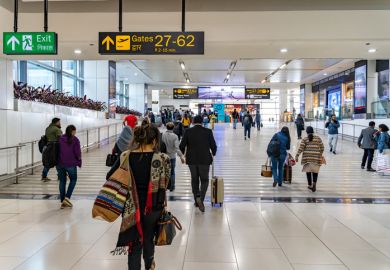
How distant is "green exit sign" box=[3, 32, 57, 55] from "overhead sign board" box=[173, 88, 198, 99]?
28.8 m

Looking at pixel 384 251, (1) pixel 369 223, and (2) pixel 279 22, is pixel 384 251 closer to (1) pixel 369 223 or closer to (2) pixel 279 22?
(1) pixel 369 223

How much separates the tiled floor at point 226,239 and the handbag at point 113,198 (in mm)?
1407

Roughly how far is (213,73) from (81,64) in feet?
30.9

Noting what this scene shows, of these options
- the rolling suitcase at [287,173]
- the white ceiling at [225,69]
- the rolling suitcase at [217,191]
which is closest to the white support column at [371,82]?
the white ceiling at [225,69]

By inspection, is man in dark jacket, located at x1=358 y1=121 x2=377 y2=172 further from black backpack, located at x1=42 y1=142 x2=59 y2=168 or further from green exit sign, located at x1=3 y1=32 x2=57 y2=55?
green exit sign, located at x1=3 y1=32 x2=57 y2=55

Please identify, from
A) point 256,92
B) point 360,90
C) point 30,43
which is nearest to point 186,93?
point 256,92

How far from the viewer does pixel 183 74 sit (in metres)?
29.9

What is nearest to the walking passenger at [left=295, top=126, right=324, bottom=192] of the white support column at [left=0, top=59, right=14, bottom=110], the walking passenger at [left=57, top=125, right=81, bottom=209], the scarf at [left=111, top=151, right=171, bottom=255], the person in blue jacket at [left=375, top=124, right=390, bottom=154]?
the person in blue jacket at [left=375, top=124, right=390, bottom=154]

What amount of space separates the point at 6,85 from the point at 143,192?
925cm

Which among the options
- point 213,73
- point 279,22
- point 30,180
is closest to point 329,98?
point 213,73

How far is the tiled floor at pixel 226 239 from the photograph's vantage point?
4637 millimetres

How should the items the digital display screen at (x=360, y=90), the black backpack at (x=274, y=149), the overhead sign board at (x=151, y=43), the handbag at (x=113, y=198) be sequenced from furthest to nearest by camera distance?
the digital display screen at (x=360, y=90)
the black backpack at (x=274, y=149)
the overhead sign board at (x=151, y=43)
the handbag at (x=113, y=198)

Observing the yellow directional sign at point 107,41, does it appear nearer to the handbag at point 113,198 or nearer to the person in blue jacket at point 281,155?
the person in blue jacket at point 281,155

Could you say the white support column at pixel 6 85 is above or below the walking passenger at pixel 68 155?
above
